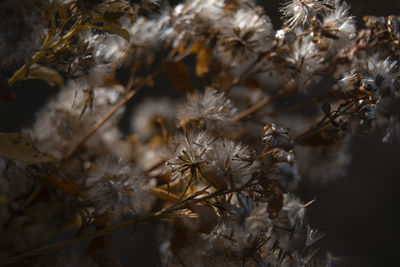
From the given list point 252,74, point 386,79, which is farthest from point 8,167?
point 386,79

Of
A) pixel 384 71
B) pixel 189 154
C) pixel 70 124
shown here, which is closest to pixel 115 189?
pixel 189 154

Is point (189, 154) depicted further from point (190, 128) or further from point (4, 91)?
point (4, 91)

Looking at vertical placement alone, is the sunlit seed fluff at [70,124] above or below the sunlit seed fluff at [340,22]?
below

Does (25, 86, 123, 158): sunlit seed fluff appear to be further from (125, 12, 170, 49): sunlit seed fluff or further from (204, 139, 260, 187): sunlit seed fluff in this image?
(204, 139, 260, 187): sunlit seed fluff

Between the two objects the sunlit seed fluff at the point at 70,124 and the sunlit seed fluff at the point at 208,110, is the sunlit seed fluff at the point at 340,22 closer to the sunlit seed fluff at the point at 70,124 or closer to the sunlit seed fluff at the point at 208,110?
the sunlit seed fluff at the point at 208,110

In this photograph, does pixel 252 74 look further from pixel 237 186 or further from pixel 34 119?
pixel 34 119

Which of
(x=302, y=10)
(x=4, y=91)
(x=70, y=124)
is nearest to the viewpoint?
(x=4, y=91)

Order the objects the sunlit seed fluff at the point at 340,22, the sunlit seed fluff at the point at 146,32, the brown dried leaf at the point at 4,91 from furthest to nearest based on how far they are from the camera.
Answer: the sunlit seed fluff at the point at 146,32, the sunlit seed fluff at the point at 340,22, the brown dried leaf at the point at 4,91

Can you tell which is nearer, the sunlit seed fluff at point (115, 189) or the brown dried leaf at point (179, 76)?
the sunlit seed fluff at point (115, 189)

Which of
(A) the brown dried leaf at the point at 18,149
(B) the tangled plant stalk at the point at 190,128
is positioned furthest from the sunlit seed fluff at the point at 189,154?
(A) the brown dried leaf at the point at 18,149
